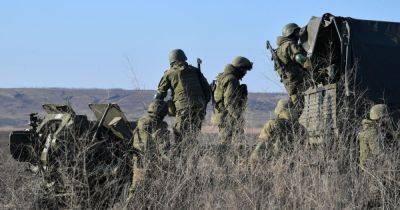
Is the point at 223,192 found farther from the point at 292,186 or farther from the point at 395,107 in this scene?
the point at 395,107


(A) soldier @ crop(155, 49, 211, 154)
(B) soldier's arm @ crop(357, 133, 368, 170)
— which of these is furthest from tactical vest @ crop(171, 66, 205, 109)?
(B) soldier's arm @ crop(357, 133, 368, 170)

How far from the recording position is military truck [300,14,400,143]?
9188 millimetres

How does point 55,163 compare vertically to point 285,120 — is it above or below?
below

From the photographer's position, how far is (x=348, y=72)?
9391 millimetres

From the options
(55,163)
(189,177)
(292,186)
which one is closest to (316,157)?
(292,186)

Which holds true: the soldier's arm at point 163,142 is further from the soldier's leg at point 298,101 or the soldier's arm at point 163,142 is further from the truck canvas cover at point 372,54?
the truck canvas cover at point 372,54

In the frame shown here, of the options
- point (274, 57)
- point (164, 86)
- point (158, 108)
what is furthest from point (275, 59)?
point (158, 108)

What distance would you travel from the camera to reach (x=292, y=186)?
24.5ft

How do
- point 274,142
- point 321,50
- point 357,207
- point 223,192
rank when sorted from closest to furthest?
1. point 357,207
2. point 223,192
3. point 274,142
4. point 321,50

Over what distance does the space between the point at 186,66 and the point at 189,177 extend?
9.94ft

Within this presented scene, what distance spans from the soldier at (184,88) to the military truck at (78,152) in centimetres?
93

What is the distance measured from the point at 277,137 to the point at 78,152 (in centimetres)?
210

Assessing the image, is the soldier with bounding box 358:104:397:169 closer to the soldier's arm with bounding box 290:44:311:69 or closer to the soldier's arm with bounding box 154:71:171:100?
the soldier's arm with bounding box 290:44:311:69

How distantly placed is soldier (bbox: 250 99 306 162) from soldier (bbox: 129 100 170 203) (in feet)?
3.29
